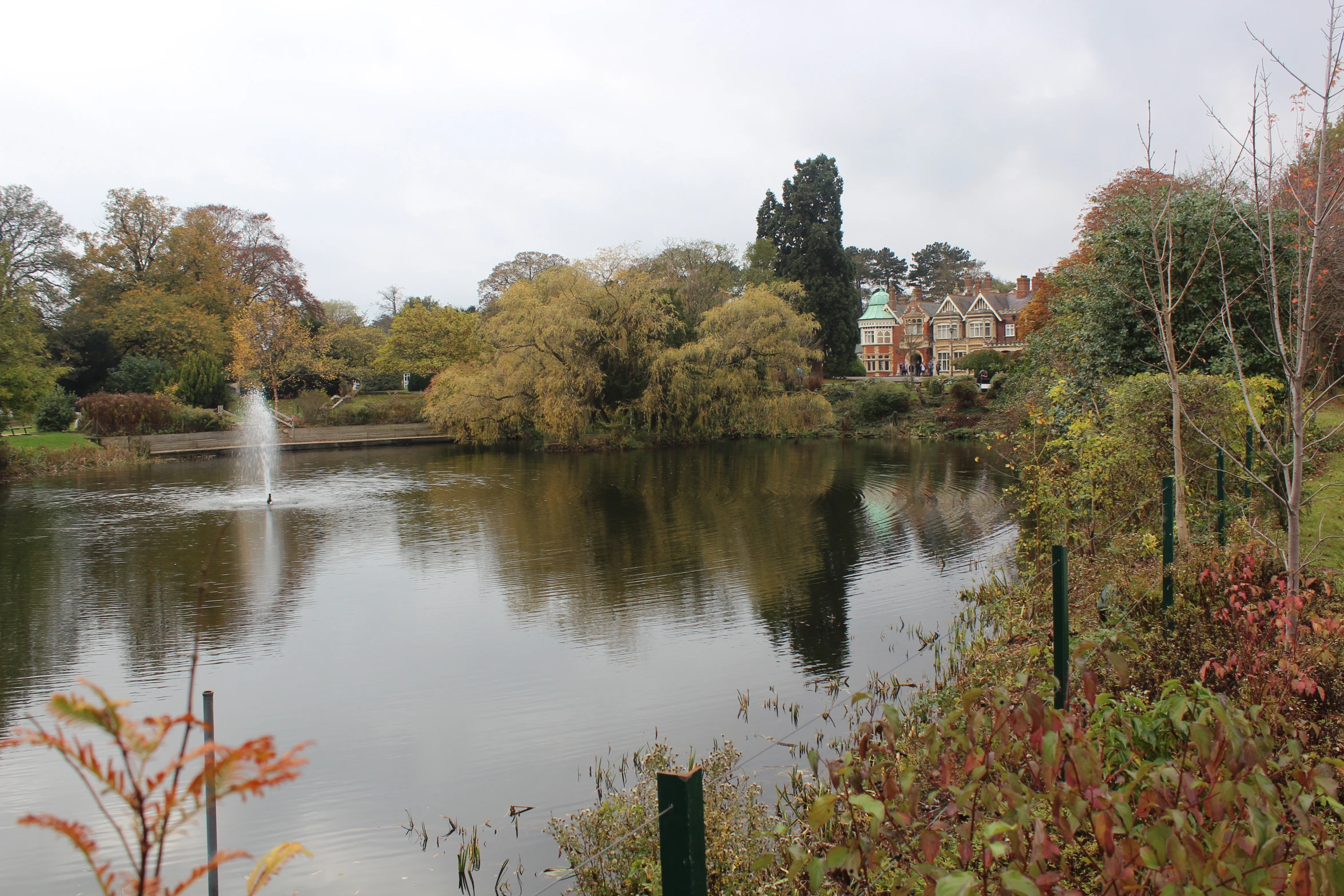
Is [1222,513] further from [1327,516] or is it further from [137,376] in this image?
[137,376]

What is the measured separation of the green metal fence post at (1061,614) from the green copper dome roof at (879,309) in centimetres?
6179

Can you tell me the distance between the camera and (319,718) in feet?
22.6

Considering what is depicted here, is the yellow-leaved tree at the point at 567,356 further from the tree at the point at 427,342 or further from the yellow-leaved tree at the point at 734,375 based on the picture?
the tree at the point at 427,342

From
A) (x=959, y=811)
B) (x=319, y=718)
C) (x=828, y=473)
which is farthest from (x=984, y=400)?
(x=959, y=811)

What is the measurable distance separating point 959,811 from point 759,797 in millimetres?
2877

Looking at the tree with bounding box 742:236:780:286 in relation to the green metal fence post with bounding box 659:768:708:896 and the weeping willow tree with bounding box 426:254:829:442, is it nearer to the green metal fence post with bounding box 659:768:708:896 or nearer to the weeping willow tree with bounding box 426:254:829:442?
the weeping willow tree with bounding box 426:254:829:442

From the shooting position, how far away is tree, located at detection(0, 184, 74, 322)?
41094 millimetres

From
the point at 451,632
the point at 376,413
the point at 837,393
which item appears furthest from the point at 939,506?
the point at 376,413

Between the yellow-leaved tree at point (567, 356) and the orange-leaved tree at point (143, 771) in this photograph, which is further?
the yellow-leaved tree at point (567, 356)

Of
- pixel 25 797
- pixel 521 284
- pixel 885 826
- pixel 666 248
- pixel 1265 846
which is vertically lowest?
pixel 25 797

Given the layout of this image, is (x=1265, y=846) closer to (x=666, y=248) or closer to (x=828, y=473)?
(x=828, y=473)

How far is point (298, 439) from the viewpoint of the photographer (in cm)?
3619

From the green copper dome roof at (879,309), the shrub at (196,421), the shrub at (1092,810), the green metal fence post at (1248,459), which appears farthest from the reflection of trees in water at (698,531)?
the green copper dome roof at (879,309)

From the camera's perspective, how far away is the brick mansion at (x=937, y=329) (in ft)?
189
